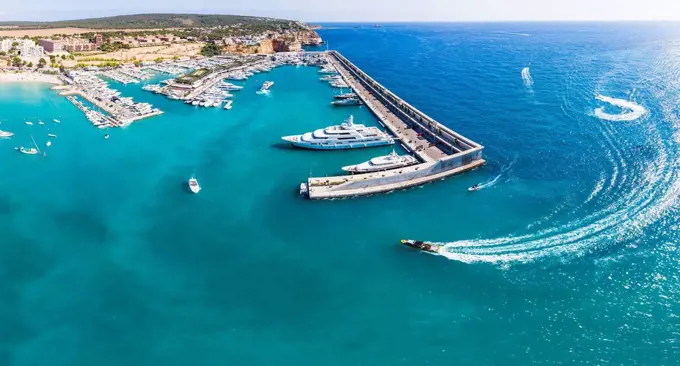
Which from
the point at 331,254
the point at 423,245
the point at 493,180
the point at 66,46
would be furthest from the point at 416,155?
the point at 66,46

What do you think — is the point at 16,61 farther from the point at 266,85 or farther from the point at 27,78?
the point at 266,85

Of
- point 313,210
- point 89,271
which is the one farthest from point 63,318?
point 313,210

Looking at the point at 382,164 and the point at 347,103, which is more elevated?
the point at 347,103

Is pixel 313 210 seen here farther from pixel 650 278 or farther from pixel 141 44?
pixel 141 44

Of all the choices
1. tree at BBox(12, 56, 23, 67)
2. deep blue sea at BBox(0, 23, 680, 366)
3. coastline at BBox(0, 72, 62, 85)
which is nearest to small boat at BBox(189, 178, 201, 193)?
deep blue sea at BBox(0, 23, 680, 366)

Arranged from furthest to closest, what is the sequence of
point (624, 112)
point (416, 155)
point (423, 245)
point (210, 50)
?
point (210, 50), point (624, 112), point (416, 155), point (423, 245)

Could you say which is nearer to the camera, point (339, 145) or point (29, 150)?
point (339, 145)

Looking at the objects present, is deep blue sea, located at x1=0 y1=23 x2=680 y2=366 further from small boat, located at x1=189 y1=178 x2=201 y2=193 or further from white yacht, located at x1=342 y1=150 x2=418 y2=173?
white yacht, located at x1=342 y1=150 x2=418 y2=173
